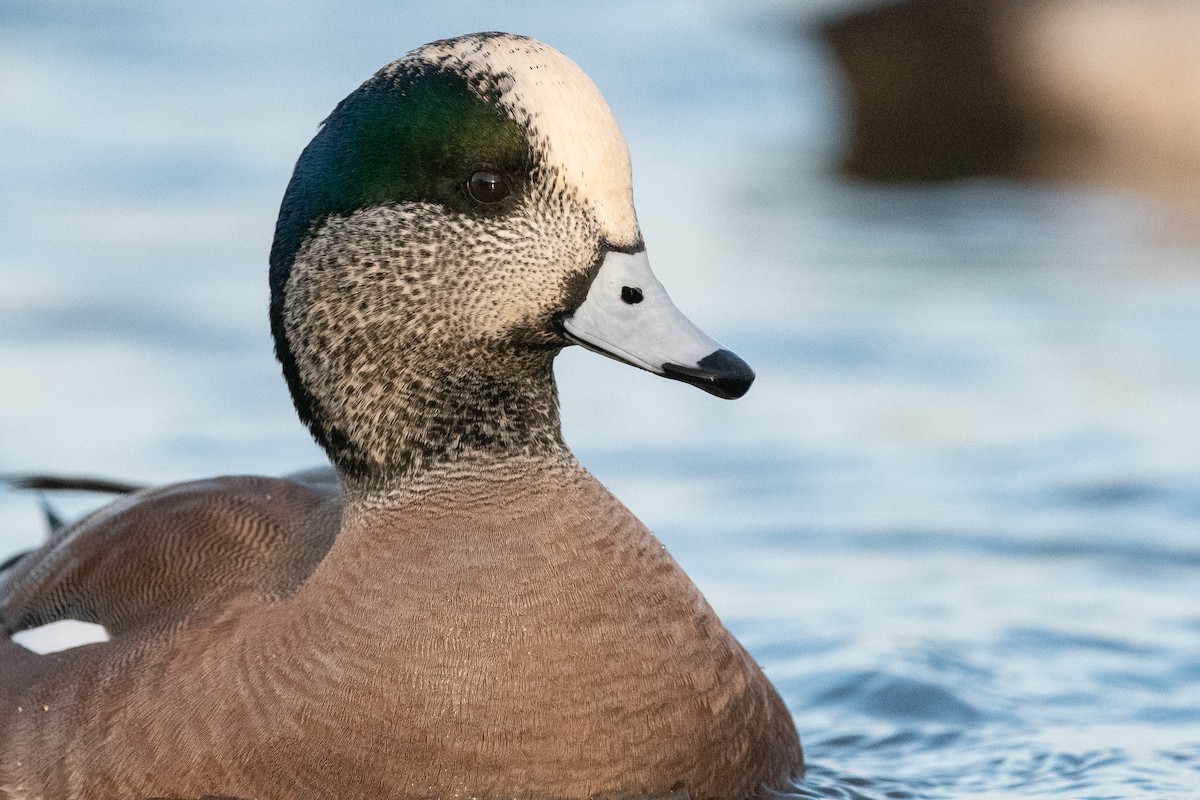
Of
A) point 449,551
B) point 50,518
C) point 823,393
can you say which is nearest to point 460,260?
point 449,551

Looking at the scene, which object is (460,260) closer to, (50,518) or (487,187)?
(487,187)

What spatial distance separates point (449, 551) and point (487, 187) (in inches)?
30.9

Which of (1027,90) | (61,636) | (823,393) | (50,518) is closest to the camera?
(61,636)

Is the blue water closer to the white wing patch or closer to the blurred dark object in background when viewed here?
the blurred dark object in background

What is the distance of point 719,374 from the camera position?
4215 mm

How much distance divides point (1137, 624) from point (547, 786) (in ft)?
9.56

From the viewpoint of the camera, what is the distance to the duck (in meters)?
4.30

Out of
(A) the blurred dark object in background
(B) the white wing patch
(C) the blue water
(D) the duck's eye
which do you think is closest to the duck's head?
(D) the duck's eye

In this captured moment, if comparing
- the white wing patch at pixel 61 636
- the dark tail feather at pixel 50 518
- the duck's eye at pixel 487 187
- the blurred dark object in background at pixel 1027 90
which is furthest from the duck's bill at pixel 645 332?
the blurred dark object in background at pixel 1027 90

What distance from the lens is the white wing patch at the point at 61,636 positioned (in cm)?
472

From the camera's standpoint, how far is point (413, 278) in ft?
14.6

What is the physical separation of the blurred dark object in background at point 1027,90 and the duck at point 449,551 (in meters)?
7.83

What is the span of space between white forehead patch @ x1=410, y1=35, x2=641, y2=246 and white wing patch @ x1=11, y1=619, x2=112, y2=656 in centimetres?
150

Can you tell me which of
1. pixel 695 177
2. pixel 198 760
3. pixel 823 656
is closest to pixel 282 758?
pixel 198 760
